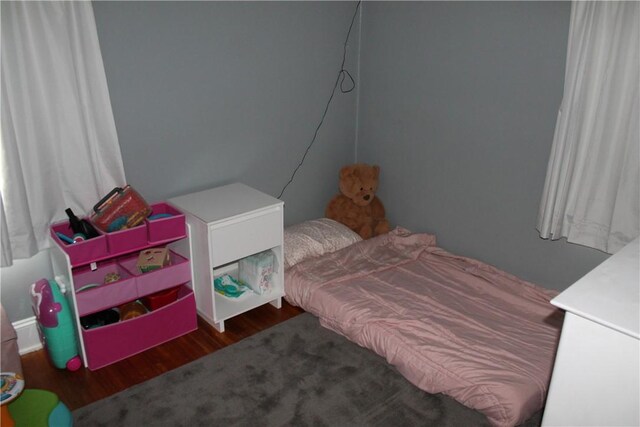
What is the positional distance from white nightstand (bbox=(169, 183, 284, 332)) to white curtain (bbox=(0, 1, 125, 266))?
0.48m

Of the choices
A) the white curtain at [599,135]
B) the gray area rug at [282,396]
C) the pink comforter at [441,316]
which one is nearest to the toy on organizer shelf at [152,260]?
the gray area rug at [282,396]

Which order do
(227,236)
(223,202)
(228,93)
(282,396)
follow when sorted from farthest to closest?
(228,93) → (223,202) → (227,236) → (282,396)

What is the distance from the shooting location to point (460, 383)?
2242mm

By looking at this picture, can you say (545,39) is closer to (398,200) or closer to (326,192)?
(398,200)

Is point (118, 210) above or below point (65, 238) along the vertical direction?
above

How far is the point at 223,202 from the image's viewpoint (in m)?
2.81

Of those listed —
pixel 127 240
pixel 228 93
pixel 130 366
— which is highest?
pixel 228 93

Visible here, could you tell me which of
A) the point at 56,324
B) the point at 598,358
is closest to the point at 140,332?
the point at 56,324

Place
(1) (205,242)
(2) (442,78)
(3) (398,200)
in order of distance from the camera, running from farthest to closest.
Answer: (3) (398,200)
(2) (442,78)
(1) (205,242)

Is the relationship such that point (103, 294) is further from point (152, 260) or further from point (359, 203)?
point (359, 203)

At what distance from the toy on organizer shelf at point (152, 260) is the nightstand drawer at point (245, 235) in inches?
9.6

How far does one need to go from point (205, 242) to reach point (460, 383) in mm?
1331

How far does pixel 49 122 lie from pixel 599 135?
2.50 metres

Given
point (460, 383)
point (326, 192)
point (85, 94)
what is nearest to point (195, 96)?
point (85, 94)
